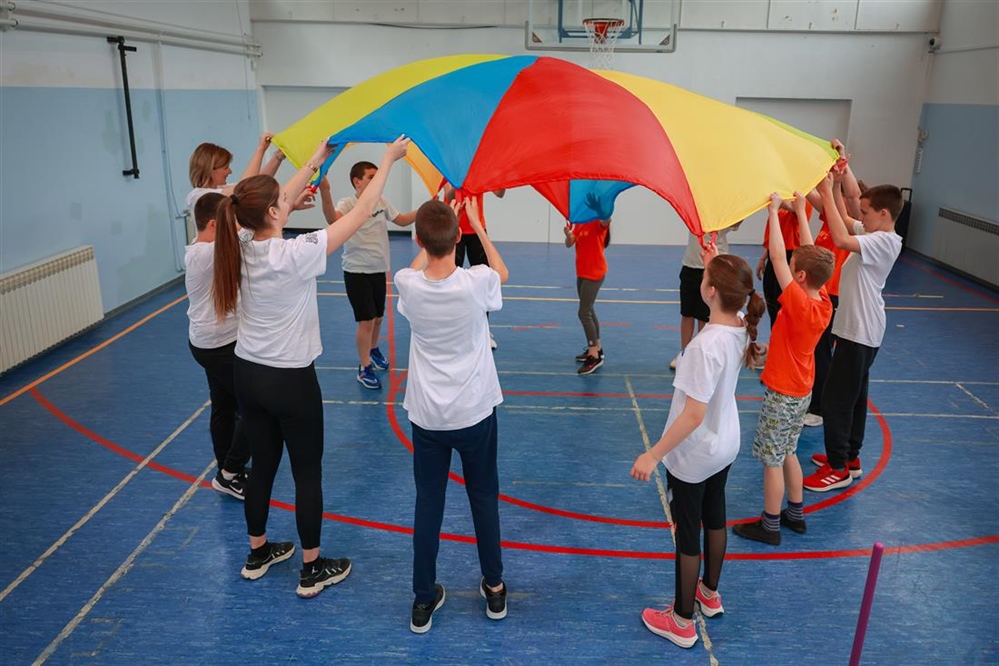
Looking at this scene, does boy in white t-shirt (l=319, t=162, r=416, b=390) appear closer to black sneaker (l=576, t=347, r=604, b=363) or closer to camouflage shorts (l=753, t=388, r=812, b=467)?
black sneaker (l=576, t=347, r=604, b=363)

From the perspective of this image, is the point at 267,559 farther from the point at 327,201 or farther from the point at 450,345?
the point at 327,201

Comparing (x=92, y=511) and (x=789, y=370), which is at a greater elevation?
(x=789, y=370)

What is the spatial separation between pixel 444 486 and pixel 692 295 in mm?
2977

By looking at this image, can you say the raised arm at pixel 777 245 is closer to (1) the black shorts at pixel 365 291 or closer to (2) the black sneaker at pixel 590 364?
(2) the black sneaker at pixel 590 364

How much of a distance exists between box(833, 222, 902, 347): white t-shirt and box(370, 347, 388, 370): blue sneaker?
10.3ft

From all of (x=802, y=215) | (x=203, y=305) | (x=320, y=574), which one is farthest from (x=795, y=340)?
(x=203, y=305)

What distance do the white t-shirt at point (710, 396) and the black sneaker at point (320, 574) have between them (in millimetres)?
1498

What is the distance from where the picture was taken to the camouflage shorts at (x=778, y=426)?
3.37 metres

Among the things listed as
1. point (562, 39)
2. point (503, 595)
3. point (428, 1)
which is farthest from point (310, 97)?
point (503, 595)

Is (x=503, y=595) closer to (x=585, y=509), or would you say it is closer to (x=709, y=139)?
(x=585, y=509)

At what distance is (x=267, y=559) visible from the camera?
10.8 feet

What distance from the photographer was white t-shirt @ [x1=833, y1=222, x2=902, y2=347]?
145 inches

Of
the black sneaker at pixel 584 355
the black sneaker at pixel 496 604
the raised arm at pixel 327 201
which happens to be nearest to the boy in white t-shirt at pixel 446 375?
the black sneaker at pixel 496 604

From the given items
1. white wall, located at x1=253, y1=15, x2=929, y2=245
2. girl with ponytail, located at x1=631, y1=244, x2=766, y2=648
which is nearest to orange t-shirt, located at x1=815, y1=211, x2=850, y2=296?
girl with ponytail, located at x1=631, y1=244, x2=766, y2=648
